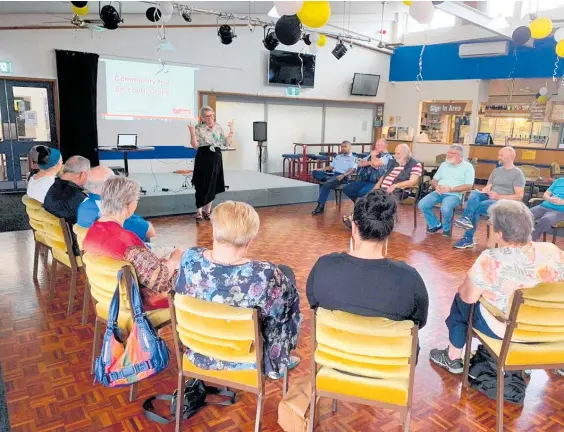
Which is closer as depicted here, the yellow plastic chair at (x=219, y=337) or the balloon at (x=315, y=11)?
the yellow plastic chair at (x=219, y=337)

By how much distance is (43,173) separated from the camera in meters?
4.04

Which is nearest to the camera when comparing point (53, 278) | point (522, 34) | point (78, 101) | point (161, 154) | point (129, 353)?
point (129, 353)

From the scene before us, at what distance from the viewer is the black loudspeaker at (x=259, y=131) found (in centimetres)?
1094

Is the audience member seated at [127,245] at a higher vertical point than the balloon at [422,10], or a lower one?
lower

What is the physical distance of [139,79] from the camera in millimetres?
9375

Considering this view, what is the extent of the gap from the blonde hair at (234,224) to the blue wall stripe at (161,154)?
8.12 metres

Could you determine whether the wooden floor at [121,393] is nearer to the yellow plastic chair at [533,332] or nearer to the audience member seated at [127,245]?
the yellow plastic chair at [533,332]

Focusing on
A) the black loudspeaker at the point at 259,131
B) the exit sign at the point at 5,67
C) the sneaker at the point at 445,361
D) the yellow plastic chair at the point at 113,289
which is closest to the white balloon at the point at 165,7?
the exit sign at the point at 5,67

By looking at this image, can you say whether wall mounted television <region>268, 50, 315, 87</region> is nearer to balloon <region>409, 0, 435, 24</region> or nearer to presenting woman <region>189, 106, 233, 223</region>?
presenting woman <region>189, 106, 233, 223</region>

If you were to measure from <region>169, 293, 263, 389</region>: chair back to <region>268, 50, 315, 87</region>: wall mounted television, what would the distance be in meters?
9.75

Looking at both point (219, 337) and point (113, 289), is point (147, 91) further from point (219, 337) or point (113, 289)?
point (219, 337)

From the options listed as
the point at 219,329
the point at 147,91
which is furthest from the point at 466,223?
the point at 147,91

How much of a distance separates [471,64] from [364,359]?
1129 cm

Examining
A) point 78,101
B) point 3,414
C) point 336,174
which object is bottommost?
point 3,414
